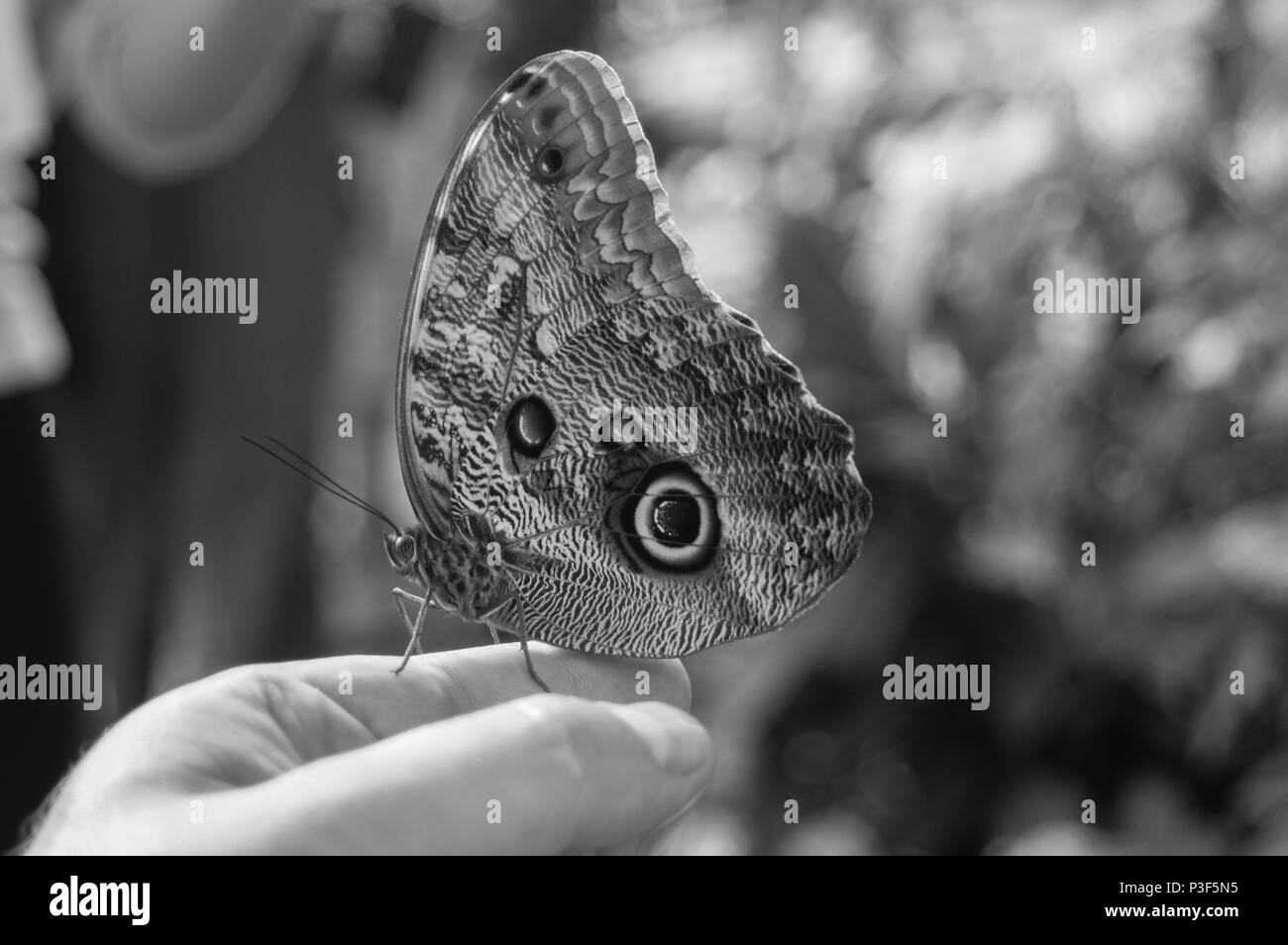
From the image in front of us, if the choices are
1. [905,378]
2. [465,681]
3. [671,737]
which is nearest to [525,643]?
[465,681]

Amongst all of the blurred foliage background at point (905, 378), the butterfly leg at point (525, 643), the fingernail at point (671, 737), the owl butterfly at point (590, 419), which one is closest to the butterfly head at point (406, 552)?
the owl butterfly at point (590, 419)

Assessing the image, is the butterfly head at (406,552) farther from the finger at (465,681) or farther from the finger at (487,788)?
the finger at (487,788)

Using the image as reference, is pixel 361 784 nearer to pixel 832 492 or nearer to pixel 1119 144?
pixel 832 492

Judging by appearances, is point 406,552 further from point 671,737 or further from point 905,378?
point 905,378

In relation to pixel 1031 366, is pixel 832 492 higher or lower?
lower

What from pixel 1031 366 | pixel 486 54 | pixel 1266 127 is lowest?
pixel 1031 366

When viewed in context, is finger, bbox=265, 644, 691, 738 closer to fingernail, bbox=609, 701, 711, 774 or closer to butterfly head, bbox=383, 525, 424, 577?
butterfly head, bbox=383, 525, 424, 577

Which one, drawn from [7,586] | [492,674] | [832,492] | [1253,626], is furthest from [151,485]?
[1253,626]
